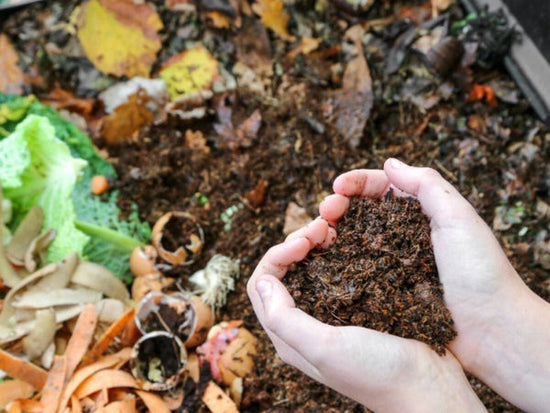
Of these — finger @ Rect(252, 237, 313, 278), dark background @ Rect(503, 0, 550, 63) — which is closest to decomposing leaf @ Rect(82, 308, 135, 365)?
finger @ Rect(252, 237, 313, 278)

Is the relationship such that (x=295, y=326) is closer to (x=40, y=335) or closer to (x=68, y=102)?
(x=40, y=335)

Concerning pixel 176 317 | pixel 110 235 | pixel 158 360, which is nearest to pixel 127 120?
pixel 110 235

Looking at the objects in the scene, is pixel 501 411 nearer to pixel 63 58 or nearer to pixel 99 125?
pixel 99 125

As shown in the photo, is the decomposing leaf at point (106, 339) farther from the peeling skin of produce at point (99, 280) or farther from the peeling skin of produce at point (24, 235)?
the peeling skin of produce at point (24, 235)

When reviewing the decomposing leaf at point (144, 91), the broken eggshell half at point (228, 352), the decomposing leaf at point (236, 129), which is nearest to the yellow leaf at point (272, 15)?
the decomposing leaf at point (236, 129)

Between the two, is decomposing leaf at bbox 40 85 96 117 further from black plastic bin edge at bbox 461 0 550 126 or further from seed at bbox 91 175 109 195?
black plastic bin edge at bbox 461 0 550 126
